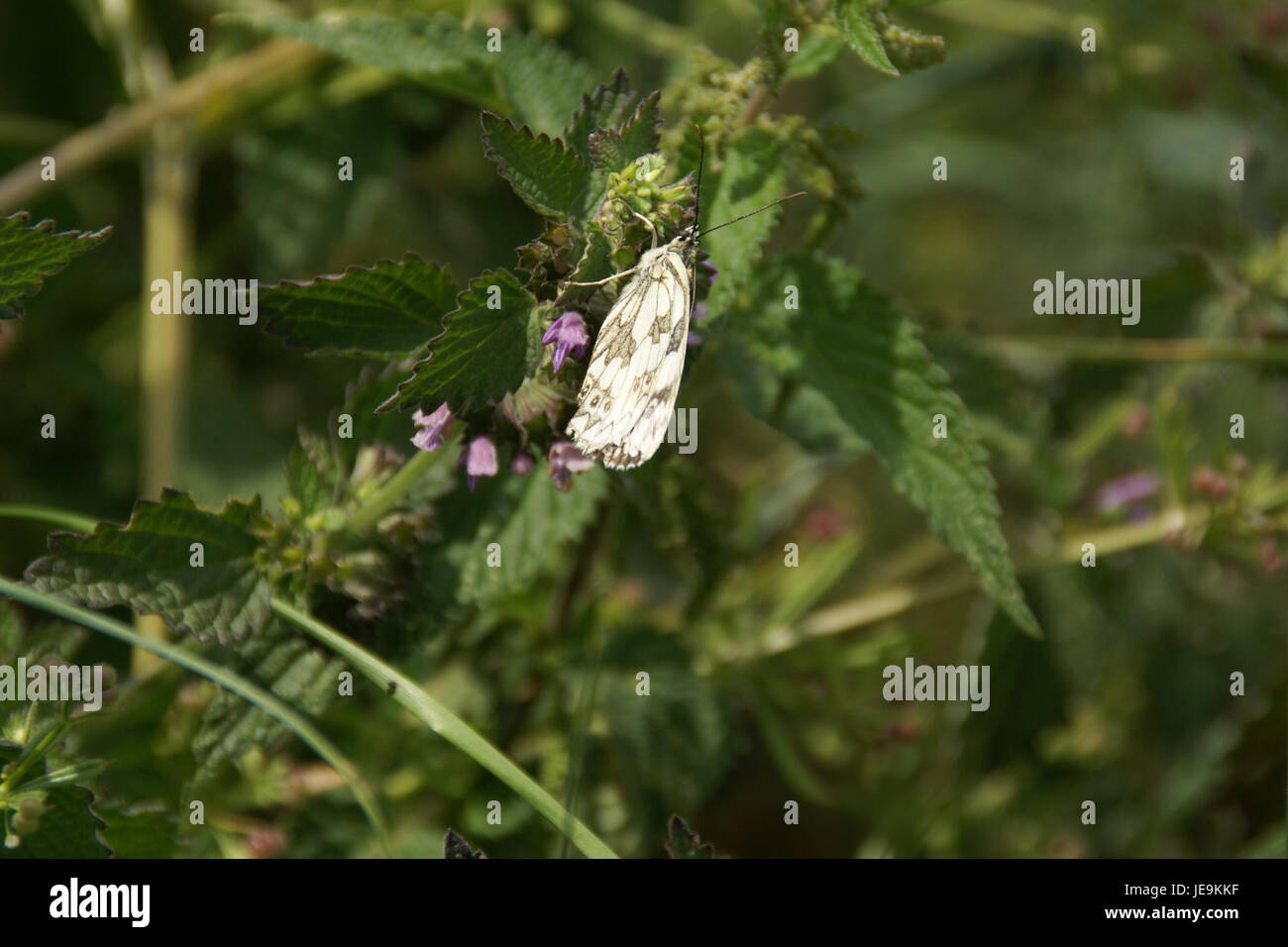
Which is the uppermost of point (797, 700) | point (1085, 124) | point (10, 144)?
point (1085, 124)

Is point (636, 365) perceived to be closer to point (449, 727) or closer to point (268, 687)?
point (449, 727)

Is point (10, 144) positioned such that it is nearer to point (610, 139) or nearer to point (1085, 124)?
point (610, 139)

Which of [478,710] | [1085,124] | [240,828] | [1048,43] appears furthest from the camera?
[1085,124]

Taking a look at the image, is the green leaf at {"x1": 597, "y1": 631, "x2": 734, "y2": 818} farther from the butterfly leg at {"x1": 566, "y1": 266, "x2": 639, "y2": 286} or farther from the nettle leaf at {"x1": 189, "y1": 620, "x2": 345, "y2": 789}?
the butterfly leg at {"x1": 566, "y1": 266, "x2": 639, "y2": 286}

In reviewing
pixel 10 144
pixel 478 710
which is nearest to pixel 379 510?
pixel 478 710

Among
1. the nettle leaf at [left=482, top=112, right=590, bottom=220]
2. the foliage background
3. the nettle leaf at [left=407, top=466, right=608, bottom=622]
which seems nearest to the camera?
the nettle leaf at [left=482, top=112, right=590, bottom=220]

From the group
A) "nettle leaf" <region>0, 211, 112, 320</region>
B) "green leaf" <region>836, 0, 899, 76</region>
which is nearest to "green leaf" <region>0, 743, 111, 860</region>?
"nettle leaf" <region>0, 211, 112, 320</region>
